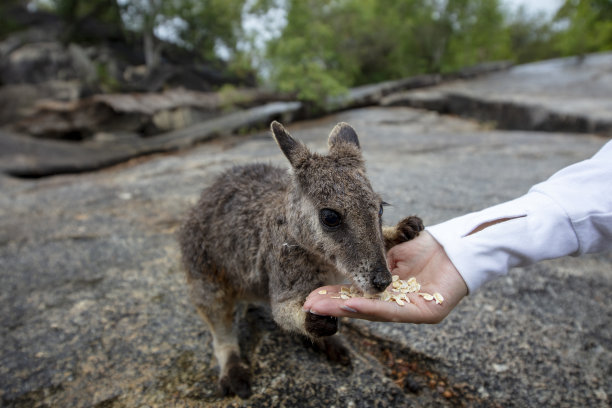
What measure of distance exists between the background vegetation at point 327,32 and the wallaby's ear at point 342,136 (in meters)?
8.14

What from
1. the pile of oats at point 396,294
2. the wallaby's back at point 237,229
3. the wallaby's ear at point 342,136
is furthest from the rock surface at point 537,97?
the wallaby's back at point 237,229

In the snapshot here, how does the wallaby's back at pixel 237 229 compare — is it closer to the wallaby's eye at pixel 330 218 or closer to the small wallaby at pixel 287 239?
the small wallaby at pixel 287 239

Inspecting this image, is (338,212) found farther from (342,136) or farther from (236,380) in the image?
(236,380)

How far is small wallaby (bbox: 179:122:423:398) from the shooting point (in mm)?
2082

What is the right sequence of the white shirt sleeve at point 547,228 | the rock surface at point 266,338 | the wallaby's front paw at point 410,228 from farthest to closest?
the rock surface at point 266,338 < the wallaby's front paw at point 410,228 < the white shirt sleeve at point 547,228

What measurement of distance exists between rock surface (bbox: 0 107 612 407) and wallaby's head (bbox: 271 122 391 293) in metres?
0.91

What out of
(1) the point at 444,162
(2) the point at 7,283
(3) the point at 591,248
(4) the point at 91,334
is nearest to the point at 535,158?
(1) the point at 444,162

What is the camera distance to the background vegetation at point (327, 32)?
10703 millimetres

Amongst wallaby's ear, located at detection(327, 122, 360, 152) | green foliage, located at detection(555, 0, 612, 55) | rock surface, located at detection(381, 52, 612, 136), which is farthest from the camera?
green foliage, located at detection(555, 0, 612, 55)

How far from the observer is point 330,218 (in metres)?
2.13

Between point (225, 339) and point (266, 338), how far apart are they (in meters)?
0.30

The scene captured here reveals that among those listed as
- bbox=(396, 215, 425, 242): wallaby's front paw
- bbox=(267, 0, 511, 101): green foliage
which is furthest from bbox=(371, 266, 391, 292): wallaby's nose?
Result: bbox=(267, 0, 511, 101): green foliage

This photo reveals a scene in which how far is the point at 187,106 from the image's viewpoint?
39.1 feet

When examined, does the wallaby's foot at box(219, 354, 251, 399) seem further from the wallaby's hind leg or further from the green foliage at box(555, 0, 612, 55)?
the green foliage at box(555, 0, 612, 55)
